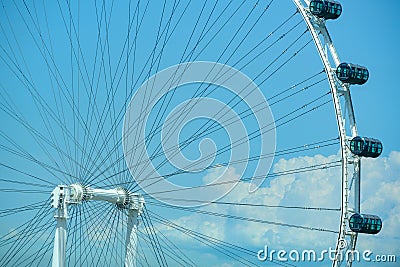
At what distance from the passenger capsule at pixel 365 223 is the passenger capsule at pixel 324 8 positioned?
6835 millimetres

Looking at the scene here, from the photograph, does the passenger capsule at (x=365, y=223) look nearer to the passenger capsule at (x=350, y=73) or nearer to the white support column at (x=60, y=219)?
the passenger capsule at (x=350, y=73)

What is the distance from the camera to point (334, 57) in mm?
30719

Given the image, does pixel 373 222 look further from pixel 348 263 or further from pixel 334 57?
pixel 334 57

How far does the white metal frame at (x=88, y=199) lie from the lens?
97.2 ft

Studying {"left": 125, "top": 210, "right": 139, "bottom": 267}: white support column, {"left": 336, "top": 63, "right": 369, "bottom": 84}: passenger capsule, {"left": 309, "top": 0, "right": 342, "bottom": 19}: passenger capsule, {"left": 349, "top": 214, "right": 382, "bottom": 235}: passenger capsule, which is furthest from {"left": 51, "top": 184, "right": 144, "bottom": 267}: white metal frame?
{"left": 309, "top": 0, "right": 342, "bottom": 19}: passenger capsule

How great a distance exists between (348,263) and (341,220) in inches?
59.0

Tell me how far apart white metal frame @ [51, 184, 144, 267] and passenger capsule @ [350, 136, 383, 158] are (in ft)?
24.6

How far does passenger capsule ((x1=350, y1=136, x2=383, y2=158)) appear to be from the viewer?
29.6 metres

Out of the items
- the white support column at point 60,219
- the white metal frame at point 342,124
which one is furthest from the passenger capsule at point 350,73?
the white support column at point 60,219

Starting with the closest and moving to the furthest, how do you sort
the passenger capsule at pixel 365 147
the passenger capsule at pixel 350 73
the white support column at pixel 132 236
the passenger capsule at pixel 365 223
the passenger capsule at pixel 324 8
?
the passenger capsule at pixel 365 223
the passenger capsule at pixel 365 147
the passenger capsule at pixel 350 73
the passenger capsule at pixel 324 8
the white support column at pixel 132 236

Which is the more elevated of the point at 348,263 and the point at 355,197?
the point at 355,197

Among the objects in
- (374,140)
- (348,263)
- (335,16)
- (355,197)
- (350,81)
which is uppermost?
(335,16)

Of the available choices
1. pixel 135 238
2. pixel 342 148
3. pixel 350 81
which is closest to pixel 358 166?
pixel 342 148

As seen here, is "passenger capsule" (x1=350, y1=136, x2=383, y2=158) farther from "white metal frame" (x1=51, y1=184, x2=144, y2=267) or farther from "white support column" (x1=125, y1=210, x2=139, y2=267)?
"white support column" (x1=125, y1=210, x2=139, y2=267)
